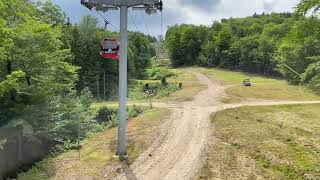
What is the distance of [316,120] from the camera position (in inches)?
1432

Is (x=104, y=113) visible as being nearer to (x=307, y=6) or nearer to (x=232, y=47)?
(x=307, y=6)

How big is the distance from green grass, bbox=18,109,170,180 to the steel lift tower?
1301 millimetres

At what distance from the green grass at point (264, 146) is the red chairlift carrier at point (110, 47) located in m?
7.94

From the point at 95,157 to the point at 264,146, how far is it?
10176 millimetres

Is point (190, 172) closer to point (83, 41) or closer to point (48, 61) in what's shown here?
point (48, 61)

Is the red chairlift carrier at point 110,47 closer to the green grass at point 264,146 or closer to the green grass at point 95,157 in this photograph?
the green grass at point 95,157

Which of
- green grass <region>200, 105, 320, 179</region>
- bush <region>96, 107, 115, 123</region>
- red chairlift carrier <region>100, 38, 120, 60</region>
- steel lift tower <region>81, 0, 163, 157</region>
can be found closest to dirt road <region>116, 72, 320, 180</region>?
green grass <region>200, 105, 320, 179</region>

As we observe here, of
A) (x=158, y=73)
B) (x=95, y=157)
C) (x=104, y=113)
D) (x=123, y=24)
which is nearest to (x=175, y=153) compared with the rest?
(x=95, y=157)

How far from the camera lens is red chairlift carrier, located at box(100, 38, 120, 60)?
25875 millimetres

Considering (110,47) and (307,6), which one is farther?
(110,47)

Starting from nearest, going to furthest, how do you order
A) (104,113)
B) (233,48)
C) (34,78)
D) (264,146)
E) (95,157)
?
(95,157)
(264,146)
(34,78)
(104,113)
(233,48)

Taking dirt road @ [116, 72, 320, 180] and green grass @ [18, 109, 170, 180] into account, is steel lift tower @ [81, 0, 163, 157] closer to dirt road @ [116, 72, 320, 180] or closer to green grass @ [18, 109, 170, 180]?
green grass @ [18, 109, 170, 180]

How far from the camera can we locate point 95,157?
26.0m

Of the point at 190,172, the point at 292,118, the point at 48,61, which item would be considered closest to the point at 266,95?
the point at 292,118
